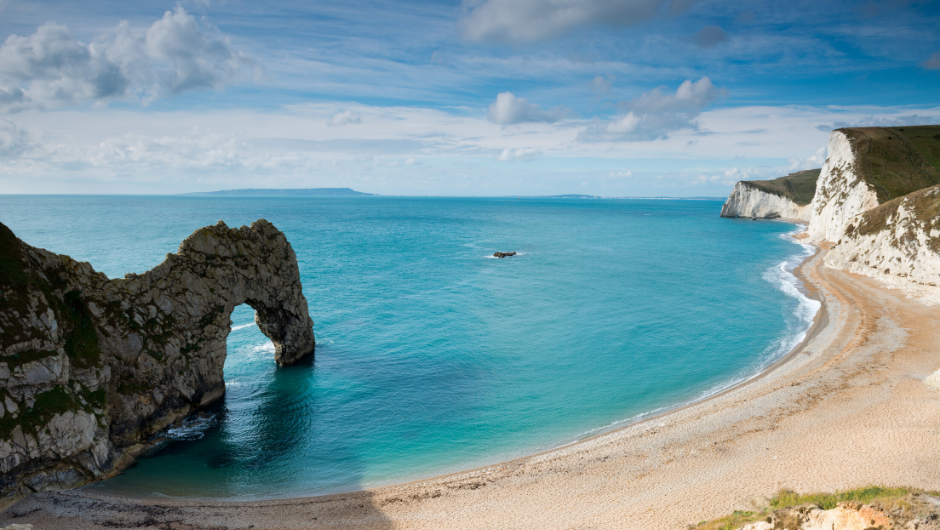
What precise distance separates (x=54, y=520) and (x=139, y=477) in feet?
13.2

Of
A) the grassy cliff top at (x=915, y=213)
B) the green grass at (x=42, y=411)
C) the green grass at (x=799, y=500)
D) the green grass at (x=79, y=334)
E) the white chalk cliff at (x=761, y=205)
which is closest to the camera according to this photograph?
the green grass at (x=799, y=500)

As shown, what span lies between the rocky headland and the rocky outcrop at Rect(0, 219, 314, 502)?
66734 millimetres

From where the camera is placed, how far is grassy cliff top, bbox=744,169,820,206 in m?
Result: 173

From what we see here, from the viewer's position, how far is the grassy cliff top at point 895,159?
85.6 m

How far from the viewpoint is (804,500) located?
18.3 meters

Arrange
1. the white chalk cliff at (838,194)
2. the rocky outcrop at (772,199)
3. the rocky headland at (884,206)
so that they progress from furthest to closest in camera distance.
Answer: the rocky outcrop at (772,199) → the white chalk cliff at (838,194) → the rocky headland at (884,206)

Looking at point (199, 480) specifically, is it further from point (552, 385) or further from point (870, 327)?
point (870, 327)

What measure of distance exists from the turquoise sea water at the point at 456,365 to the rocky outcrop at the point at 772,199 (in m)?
114

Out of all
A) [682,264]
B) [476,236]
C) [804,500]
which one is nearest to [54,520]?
[804,500]

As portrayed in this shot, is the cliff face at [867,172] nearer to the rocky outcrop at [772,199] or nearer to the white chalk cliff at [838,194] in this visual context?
the white chalk cliff at [838,194]

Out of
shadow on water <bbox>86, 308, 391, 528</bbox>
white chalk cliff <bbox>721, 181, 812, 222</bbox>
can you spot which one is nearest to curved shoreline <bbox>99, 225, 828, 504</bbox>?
shadow on water <bbox>86, 308, 391, 528</bbox>

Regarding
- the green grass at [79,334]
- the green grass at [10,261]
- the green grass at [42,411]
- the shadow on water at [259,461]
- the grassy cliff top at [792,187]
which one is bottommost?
the shadow on water at [259,461]

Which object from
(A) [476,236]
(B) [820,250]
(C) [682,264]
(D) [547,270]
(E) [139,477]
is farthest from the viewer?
(A) [476,236]

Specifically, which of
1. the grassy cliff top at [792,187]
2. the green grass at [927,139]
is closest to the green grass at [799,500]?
the green grass at [927,139]
